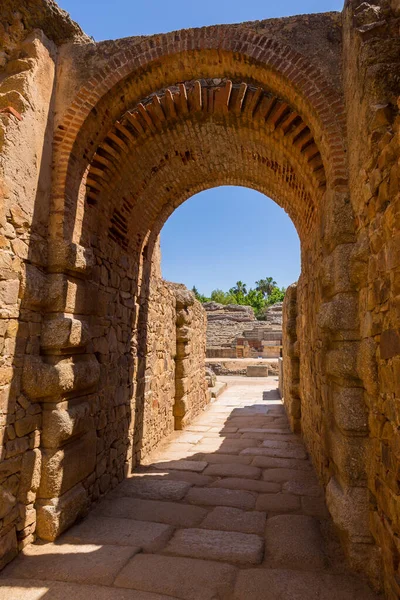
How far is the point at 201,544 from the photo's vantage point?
3.12 metres

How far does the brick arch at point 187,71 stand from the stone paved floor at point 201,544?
2.79 m

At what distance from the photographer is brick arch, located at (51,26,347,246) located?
11.6 ft

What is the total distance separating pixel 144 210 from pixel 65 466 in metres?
3.36

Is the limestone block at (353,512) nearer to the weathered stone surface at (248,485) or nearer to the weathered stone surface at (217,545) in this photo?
the weathered stone surface at (217,545)

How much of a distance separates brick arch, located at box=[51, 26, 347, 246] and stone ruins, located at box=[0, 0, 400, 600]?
0.01 meters

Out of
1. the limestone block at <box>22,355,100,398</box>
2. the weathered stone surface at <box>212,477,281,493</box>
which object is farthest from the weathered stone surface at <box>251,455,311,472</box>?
the limestone block at <box>22,355,100,398</box>

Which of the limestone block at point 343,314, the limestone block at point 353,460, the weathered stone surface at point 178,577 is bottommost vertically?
the weathered stone surface at point 178,577

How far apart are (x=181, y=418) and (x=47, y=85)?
5650 mm

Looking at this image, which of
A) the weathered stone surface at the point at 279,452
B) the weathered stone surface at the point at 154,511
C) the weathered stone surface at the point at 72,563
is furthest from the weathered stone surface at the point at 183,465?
the weathered stone surface at the point at 72,563

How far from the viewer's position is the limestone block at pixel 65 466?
10.6 feet

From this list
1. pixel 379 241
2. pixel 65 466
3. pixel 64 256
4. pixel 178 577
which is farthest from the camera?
pixel 64 256

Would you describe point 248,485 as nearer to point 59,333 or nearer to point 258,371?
point 59,333

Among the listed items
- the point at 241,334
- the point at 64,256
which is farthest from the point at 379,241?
the point at 241,334

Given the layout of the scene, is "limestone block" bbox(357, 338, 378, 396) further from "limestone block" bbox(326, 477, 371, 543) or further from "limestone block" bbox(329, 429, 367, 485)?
"limestone block" bbox(326, 477, 371, 543)
